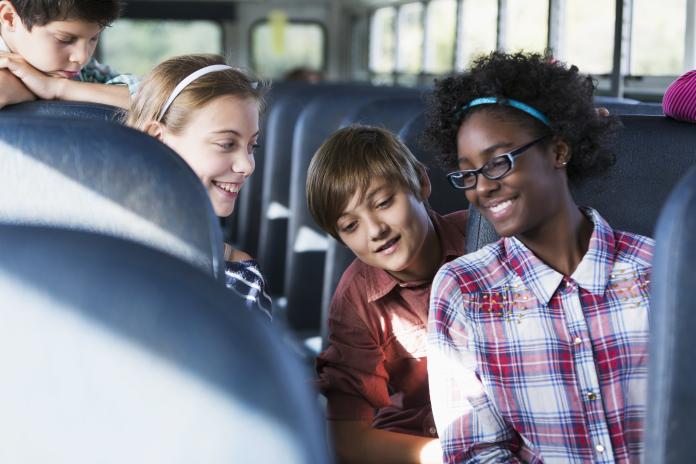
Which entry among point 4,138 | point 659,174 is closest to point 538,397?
point 659,174

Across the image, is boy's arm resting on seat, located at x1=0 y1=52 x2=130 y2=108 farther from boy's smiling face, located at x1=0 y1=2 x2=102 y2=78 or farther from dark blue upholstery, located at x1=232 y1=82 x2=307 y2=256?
dark blue upholstery, located at x1=232 y1=82 x2=307 y2=256

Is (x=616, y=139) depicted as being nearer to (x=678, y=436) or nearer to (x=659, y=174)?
(x=659, y=174)

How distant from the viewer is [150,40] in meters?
10.6

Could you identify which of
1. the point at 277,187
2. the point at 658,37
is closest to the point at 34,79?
the point at 277,187

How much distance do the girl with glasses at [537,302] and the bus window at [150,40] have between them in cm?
935

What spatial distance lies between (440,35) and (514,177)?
5.22m

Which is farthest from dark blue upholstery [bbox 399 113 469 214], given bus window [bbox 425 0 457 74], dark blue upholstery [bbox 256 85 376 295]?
bus window [bbox 425 0 457 74]

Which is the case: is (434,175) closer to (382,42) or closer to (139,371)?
(139,371)

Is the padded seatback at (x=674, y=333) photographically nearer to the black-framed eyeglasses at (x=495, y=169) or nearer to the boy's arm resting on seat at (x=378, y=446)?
the black-framed eyeglasses at (x=495, y=169)

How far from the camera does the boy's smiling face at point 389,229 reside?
184 cm

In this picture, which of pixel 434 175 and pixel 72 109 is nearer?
pixel 72 109

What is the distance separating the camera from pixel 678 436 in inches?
36.8

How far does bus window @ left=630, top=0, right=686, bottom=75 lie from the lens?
3154mm

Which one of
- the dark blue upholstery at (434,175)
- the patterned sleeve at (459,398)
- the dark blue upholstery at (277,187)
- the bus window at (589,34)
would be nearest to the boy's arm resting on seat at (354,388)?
the patterned sleeve at (459,398)
